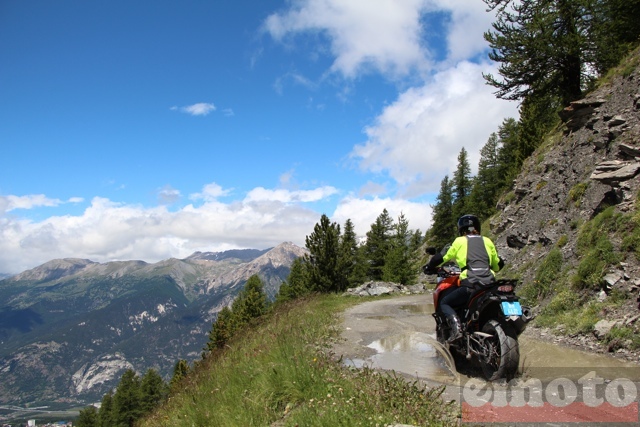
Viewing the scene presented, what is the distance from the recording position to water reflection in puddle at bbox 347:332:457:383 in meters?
6.17

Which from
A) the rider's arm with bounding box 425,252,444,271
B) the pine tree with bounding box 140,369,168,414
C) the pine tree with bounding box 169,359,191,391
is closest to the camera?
the rider's arm with bounding box 425,252,444,271

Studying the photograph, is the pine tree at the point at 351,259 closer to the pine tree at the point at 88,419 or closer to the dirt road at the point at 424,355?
the dirt road at the point at 424,355

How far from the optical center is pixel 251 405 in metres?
4.94

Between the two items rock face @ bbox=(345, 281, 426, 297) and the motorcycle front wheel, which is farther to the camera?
rock face @ bbox=(345, 281, 426, 297)

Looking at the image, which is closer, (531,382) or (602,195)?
(531,382)

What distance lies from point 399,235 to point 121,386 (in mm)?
54306

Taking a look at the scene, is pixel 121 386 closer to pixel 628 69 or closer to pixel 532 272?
pixel 532 272

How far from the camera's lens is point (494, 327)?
17.6ft

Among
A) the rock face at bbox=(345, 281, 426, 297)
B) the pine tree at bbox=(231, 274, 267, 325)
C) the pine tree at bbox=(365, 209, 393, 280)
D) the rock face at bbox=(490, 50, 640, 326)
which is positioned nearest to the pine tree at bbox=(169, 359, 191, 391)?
the pine tree at bbox=(231, 274, 267, 325)

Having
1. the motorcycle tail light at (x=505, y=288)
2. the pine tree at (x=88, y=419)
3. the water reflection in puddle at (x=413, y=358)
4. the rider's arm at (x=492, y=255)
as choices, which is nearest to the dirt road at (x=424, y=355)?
the water reflection in puddle at (x=413, y=358)

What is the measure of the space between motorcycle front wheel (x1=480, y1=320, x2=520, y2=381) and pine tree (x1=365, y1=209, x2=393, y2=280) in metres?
38.1

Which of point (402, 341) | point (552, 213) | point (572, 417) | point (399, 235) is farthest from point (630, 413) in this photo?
point (399, 235)

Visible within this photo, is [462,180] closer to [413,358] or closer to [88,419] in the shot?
[413,358]

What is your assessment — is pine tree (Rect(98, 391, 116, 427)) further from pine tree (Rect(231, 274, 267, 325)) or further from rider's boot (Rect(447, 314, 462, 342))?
rider's boot (Rect(447, 314, 462, 342))
